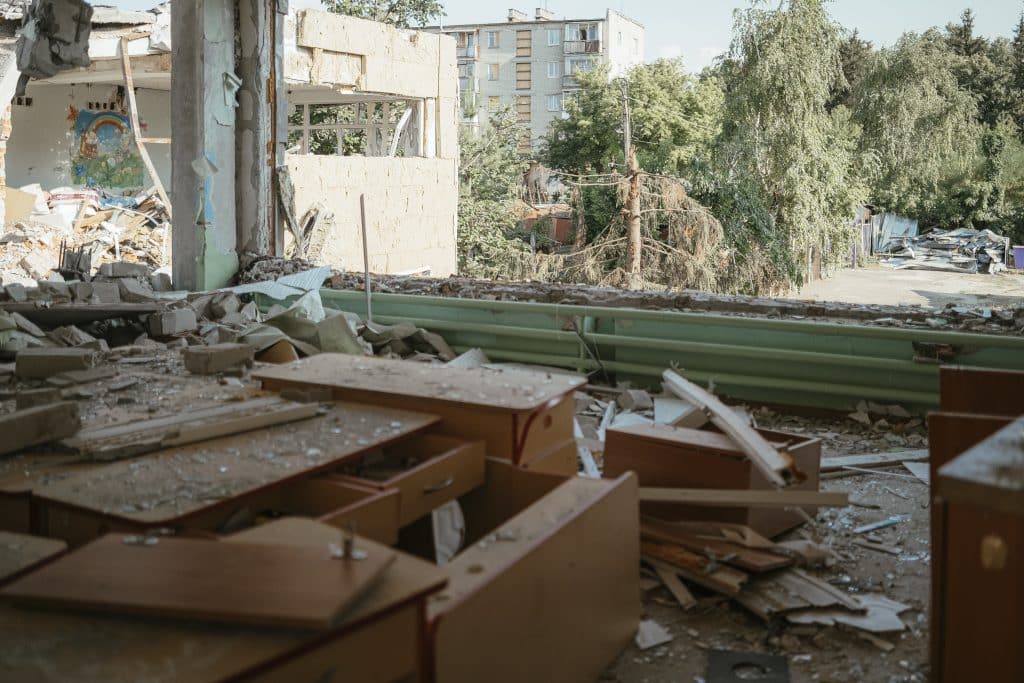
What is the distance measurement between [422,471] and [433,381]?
26.5 inches

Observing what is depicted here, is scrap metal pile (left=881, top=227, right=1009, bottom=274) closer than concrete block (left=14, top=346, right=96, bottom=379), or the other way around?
concrete block (left=14, top=346, right=96, bottom=379)

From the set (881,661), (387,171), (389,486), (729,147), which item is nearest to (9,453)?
(389,486)

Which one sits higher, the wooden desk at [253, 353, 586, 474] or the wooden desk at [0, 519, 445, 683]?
the wooden desk at [253, 353, 586, 474]

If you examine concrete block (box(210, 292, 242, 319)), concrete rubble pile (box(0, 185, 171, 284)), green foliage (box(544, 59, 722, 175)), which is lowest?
concrete block (box(210, 292, 242, 319))

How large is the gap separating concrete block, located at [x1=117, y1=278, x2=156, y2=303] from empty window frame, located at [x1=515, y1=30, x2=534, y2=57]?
46.8 m

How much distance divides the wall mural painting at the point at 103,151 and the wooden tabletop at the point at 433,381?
43.8 feet

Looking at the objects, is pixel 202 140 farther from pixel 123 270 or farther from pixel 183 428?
pixel 183 428

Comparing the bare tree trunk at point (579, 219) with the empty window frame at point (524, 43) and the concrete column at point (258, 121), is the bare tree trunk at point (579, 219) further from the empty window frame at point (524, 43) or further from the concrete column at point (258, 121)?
the empty window frame at point (524, 43)

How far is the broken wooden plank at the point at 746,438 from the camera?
2.64 metres

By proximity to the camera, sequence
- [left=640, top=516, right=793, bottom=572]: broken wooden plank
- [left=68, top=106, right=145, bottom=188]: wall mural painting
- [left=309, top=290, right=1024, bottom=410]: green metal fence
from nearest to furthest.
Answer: [left=640, top=516, right=793, bottom=572]: broken wooden plank, [left=309, top=290, right=1024, bottom=410]: green metal fence, [left=68, top=106, right=145, bottom=188]: wall mural painting

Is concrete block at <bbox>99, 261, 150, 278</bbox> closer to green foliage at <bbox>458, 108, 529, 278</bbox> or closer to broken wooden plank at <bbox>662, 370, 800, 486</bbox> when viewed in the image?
broken wooden plank at <bbox>662, 370, 800, 486</bbox>

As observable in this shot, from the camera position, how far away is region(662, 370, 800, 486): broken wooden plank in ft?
8.68

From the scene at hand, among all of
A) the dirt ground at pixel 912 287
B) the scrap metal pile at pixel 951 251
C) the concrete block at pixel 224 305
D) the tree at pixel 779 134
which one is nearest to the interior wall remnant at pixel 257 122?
the concrete block at pixel 224 305

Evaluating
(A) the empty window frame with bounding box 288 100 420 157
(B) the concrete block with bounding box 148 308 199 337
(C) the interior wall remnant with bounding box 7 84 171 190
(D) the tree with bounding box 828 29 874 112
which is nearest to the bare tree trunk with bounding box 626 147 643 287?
(A) the empty window frame with bounding box 288 100 420 157
